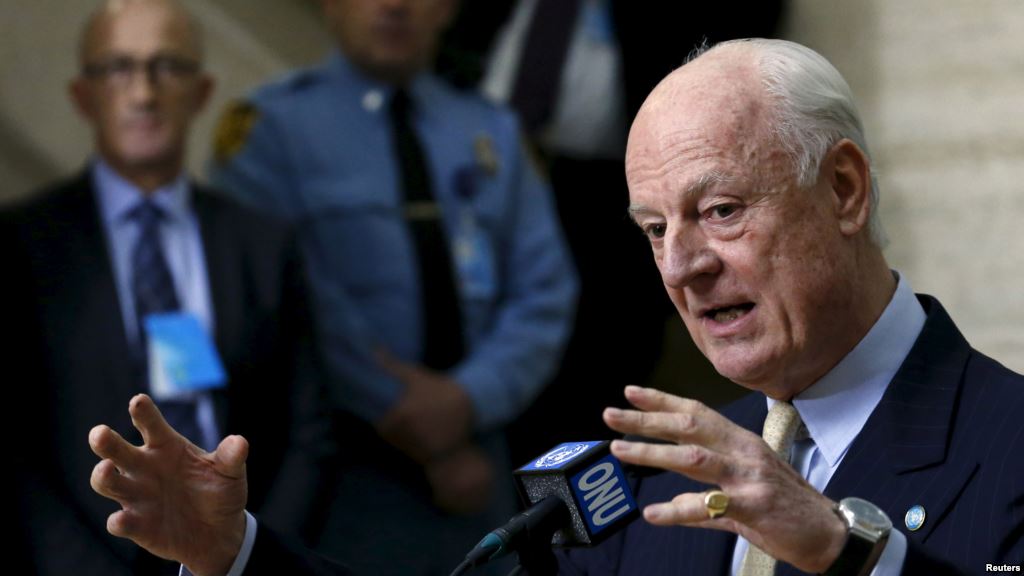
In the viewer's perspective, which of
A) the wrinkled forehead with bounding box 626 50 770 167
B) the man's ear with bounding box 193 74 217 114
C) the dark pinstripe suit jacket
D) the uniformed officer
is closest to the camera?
the dark pinstripe suit jacket

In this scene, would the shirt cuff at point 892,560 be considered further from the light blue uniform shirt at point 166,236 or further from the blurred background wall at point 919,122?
the blurred background wall at point 919,122

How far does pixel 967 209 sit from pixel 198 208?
2.74 m

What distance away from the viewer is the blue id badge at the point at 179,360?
4820 mm

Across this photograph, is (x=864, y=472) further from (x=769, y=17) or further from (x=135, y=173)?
(x=769, y=17)

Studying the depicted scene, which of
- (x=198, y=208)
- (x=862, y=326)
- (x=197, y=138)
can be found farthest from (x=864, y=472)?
(x=197, y=138)

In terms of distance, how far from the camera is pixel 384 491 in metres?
5.25

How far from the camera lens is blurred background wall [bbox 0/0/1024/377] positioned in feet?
19.2

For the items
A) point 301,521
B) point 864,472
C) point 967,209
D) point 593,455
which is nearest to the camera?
point 593,455

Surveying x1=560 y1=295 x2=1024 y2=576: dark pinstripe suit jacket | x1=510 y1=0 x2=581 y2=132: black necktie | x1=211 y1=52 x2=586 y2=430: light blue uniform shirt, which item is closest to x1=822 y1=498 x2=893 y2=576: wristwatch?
x1=560 y1=295 x2=1024 y2=576: dark pinstripe suit jacket

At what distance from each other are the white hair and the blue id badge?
2430mm

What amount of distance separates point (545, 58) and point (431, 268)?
106 centimetres

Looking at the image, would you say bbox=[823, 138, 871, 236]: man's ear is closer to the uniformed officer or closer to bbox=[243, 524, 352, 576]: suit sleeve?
bbox=[243, 524, 352, 576]: suit sleeve

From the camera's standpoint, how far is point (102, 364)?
483 cm

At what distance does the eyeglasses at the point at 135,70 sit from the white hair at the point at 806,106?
2.88 meters
